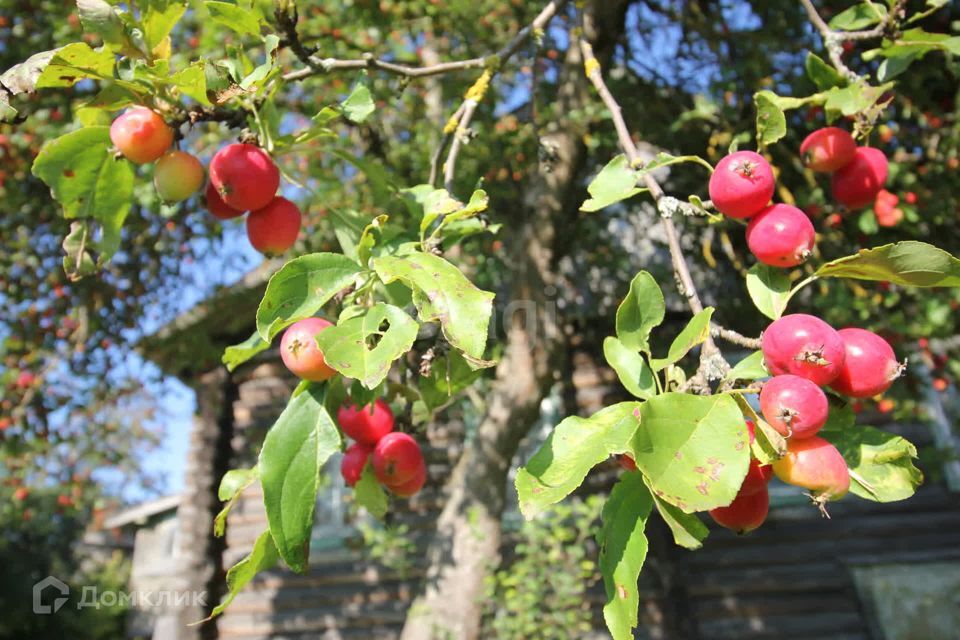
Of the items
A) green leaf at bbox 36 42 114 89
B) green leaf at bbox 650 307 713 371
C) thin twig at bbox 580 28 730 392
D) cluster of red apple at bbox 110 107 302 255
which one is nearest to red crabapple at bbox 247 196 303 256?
cluster of red apple at bbox 110 107 302 255

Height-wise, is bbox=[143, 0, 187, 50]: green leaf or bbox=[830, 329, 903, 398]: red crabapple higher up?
bbox=[143, 0, 187, 50]: green leaf

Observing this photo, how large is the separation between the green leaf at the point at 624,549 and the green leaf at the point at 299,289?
56 cm

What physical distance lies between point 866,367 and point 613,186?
533 millimetres

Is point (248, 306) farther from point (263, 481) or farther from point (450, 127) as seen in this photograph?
point (263, 481)

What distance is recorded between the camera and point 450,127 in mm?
1697

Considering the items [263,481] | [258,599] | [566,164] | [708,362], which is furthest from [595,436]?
[258,599]

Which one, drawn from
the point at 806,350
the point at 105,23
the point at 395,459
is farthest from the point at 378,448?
the point at 105,23

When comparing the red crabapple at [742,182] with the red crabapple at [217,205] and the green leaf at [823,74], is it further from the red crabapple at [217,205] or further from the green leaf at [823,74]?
the red crabapple at [217,205]

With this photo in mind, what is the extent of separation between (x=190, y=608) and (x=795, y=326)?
716 centimetres

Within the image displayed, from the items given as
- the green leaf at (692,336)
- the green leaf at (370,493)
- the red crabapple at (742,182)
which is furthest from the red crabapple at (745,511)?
the green leaf at (370,493)

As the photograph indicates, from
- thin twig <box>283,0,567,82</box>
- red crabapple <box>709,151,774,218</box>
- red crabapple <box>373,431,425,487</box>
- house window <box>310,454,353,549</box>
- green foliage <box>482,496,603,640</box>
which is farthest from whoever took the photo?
house window <box>310,454,353,549</box>

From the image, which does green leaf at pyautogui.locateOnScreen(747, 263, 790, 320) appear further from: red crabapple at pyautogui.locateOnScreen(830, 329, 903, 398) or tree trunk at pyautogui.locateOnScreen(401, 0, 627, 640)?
tree trunk at pyautogui.locateOnScreen(401, 0, 627, 640)

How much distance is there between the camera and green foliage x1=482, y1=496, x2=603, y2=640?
4441 millimetres

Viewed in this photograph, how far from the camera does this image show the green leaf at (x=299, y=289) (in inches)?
42.7
